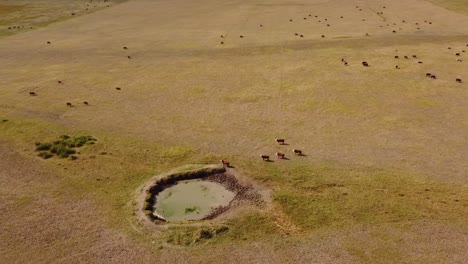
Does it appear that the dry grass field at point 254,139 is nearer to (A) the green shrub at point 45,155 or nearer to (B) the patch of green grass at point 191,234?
(B) the patch of green grass at point 191,234

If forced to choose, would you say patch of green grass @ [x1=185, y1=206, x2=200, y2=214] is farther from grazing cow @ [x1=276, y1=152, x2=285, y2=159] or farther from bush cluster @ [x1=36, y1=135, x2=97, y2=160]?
bush cluster @ [x1=36, y1=135, x2=97, y2=160]

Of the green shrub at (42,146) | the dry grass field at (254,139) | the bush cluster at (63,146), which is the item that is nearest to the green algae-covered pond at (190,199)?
the dry grass field at (254,139)

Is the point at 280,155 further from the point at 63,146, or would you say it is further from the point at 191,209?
the point at 63,146

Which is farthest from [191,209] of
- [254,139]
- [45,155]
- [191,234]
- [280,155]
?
[45,155]

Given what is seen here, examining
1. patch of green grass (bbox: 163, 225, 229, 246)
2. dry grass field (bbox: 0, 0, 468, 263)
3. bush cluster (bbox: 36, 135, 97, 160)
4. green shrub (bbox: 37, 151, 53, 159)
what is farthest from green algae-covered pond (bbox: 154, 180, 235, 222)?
green shrub (bbox: 37, 151, 53, 159)

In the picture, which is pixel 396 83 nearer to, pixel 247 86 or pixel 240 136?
pixel 247 86

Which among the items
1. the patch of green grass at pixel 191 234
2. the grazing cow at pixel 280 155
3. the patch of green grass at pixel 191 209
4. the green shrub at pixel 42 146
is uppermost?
the green shrub at pixel 42 146
